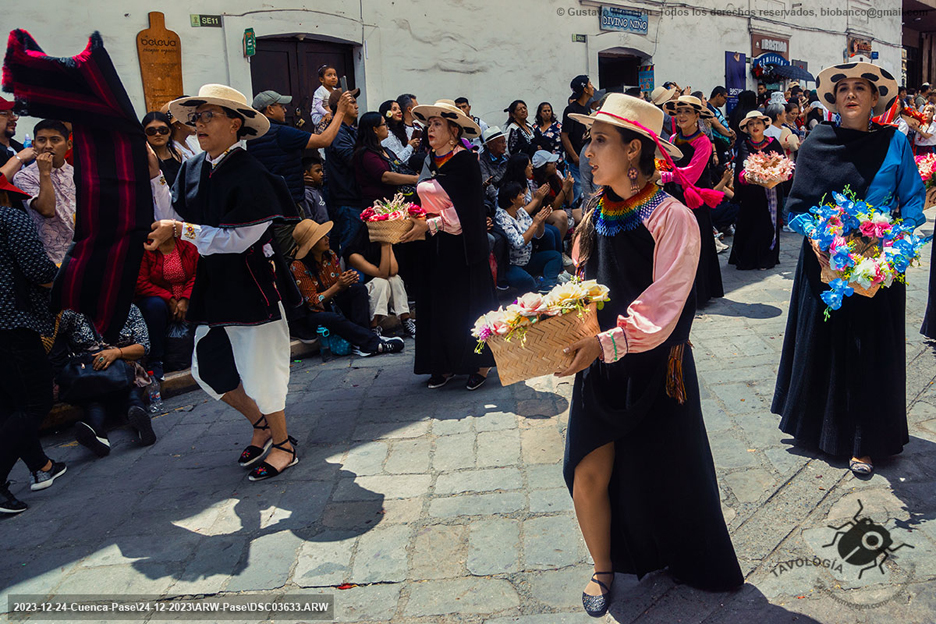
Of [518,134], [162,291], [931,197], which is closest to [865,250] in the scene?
[931,197]

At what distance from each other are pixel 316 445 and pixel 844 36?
2551cm

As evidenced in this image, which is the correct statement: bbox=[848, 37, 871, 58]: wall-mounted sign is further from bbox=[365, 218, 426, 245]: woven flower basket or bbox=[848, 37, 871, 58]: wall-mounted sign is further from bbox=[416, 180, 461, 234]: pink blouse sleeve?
bbox=[365, 218, 426, 245]: woven flower basket

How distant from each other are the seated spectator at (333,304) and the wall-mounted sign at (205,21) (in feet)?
12.7

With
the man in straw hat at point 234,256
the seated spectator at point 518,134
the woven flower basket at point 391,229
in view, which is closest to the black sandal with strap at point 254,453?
the man in straw hat at point 234,256

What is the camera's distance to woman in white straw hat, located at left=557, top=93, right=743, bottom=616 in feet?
9.32

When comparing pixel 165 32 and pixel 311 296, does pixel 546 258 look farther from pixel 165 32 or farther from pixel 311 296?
pixel 165 32

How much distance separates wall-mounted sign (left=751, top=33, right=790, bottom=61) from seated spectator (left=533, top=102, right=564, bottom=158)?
1056 centimetres

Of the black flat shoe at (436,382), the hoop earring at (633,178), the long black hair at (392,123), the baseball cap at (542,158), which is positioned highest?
the long black hair at (392,123)

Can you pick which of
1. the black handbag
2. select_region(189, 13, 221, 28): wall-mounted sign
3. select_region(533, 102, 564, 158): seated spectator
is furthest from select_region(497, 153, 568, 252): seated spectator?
the black handbag

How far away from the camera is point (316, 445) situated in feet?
17.5

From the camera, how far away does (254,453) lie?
5.04m

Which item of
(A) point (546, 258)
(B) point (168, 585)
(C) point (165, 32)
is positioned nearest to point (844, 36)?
(A) point (546, 258)

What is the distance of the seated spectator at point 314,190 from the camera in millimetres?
8039

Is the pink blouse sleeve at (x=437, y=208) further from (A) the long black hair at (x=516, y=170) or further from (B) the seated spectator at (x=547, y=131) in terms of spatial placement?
(B) the seated spectator at (x=547, y=131)
